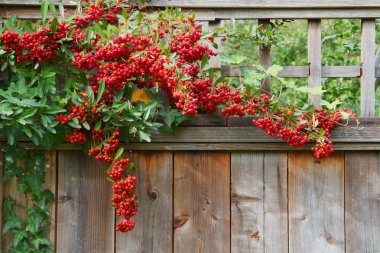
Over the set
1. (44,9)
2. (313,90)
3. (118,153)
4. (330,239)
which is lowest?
(330,239)

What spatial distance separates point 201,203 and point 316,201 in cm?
46

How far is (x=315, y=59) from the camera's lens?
7.64 feet

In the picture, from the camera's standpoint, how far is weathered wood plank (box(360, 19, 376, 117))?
2.33 m

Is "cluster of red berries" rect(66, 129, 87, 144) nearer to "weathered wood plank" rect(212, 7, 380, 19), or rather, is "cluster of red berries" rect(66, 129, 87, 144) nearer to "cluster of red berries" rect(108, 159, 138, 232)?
"cluster of red berries" rect(108, 159, 138, 232)

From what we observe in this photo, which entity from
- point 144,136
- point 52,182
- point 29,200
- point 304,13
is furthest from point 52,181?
point 304,13

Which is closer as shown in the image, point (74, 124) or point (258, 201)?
point (74, 124)

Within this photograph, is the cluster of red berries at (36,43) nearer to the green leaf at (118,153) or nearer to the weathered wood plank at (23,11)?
the weathered wood plank at (23,11)

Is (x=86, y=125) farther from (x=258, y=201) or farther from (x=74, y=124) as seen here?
(x=258, y=201)

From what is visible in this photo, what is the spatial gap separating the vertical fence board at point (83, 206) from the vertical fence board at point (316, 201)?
742 millimetres

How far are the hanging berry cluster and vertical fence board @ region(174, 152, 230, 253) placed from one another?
21 centimetres

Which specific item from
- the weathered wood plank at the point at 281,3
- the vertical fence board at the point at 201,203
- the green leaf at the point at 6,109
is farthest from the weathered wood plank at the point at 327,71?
the green leaf at the point at 6,109

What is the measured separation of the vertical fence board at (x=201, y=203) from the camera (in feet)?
7.76

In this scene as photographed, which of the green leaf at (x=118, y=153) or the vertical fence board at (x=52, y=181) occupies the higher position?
the green leaf at (x=118, y=153)

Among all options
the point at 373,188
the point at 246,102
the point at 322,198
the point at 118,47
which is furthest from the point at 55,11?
the point at 373,188
